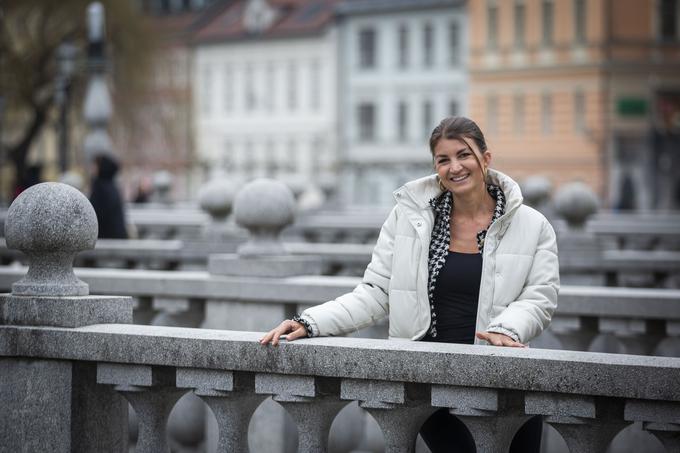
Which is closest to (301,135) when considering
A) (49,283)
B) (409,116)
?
(409,116)

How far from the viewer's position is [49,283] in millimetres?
5637

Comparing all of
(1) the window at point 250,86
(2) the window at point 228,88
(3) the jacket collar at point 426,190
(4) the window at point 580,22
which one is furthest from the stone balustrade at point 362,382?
(2) the window at point 228,88

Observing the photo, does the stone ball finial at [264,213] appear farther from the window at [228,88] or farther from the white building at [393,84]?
the window at [228,88]

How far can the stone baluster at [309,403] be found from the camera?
5.24 meters

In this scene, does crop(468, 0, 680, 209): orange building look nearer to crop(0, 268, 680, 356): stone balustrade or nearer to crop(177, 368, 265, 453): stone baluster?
crop(0, 268, 680, 356): stone balustrade

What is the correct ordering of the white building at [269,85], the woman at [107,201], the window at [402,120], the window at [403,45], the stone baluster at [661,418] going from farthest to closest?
the white building at [269,85] < the window at [402,120] < the window at [403,45] < the woman at [107,201] < the stone baluster at [661,418]

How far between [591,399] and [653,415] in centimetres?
21

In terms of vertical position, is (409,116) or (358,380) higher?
(409,116)

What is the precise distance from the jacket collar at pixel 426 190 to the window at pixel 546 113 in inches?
2279

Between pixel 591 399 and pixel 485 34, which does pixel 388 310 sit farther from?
pixel 485 34

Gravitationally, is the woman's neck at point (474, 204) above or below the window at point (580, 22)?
below

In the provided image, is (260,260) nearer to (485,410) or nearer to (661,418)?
(485,410)

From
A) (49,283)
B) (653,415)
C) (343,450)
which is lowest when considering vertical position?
(343,450)

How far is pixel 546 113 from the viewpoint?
207ft
